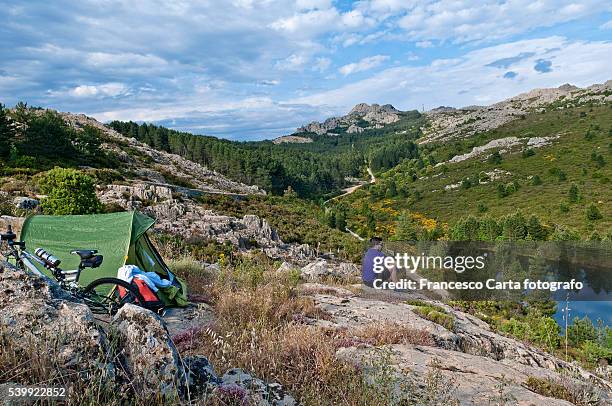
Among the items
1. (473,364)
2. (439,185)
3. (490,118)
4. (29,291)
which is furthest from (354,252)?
(490,118)

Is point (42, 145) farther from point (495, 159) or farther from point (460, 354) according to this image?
point (495, 159)

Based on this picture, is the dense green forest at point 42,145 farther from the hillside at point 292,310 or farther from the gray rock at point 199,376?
the gray rock at point 199,376

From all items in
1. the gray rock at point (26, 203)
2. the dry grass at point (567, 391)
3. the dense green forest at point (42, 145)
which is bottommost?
the dry grass at point (567, 391)

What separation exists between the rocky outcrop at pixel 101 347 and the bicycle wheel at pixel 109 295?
5.74ft

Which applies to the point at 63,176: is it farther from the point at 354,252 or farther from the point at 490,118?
the point at 490,118

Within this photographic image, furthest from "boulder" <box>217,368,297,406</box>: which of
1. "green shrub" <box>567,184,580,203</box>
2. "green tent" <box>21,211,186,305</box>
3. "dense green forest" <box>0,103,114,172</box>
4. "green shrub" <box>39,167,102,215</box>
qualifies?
"green shrub" <box>567,184,580,203</box>

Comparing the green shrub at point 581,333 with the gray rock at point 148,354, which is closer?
the gray rock at point 148,354

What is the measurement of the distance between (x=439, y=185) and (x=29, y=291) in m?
114

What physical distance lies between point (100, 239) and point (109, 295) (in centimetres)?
310

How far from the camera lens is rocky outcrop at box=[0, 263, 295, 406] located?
8.96 ft

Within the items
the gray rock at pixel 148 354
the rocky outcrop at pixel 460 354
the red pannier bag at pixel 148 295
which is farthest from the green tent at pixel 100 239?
the gray rock at pixel 148 354

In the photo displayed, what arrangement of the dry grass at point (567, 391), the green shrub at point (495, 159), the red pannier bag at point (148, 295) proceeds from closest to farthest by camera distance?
the dry grass at point (567, 391)
the red pannier bag at point (148, 295)
the green shrub at point (495, 159)

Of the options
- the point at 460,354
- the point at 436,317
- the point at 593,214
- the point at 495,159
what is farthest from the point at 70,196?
the point at 495,159

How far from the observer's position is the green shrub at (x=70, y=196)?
18.4 m
